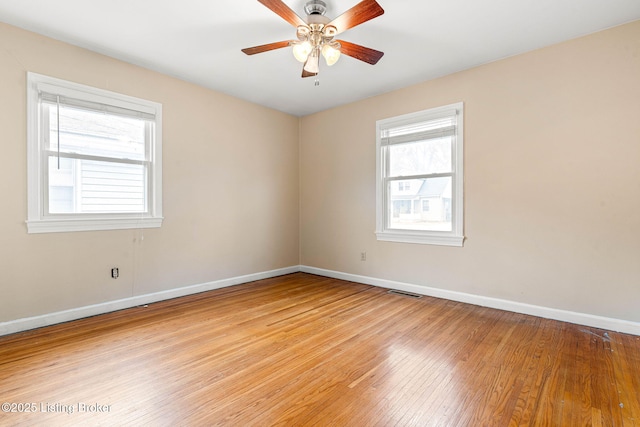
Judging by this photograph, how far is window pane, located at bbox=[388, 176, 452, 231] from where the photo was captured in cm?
379

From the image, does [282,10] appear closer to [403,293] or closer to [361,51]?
[361,51]

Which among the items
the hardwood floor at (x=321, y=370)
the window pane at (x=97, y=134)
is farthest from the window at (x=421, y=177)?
the window pane at (x=97, y=134)

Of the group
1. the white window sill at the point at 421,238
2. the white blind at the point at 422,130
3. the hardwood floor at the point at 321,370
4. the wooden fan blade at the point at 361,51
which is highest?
the wooden fan blade at the point at 361,51

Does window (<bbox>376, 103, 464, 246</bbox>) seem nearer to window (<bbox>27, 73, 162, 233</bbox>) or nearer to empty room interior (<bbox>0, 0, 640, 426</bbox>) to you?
empty room interior (<bbox>0, 0, 640, 426</bbox>)

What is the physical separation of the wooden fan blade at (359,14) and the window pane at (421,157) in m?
2.06

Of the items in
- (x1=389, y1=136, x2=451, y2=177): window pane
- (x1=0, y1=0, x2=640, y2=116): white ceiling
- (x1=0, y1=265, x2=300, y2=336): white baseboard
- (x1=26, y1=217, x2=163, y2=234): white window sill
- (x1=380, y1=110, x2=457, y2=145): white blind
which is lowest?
(x1=0, y1=265, x2=300, y2=336): white baseboard

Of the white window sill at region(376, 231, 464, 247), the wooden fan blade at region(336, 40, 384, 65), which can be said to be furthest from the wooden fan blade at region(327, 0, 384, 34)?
the white window sill at region(376, 231, 464, 247)

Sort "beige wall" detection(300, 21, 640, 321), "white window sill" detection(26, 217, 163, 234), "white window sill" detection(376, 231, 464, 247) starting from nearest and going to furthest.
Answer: "beige wall" detection(300, 21, 640, 321), "white window sill" detection(26, 217, 163, 234), "white window sill" detection(376, 231, 464, 247)

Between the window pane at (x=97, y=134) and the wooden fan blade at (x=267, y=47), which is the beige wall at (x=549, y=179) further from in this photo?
the window pane at (x=97, y=134)

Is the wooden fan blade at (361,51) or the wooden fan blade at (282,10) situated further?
the wooden fan blade at (361,51)

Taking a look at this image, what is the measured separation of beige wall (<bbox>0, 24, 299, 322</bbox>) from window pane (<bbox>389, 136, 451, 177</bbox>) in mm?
1863

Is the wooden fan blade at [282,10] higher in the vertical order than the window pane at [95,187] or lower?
higher

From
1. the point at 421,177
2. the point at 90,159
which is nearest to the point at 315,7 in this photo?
the point at 421,177

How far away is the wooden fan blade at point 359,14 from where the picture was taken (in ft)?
6.59
